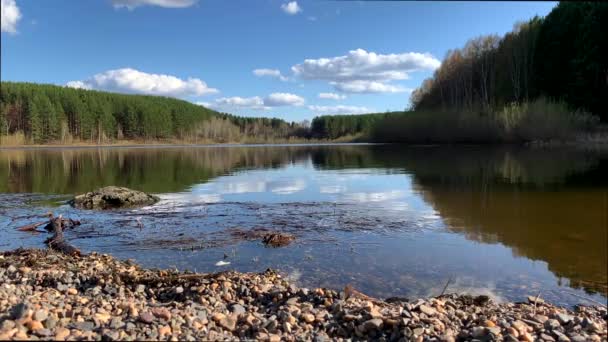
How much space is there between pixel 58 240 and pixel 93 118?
14579 cm

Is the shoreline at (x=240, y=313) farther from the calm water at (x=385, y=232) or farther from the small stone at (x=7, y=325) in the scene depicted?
the calm water at (x=385, y=232)

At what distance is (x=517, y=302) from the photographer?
7176 mm

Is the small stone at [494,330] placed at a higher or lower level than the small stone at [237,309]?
higher

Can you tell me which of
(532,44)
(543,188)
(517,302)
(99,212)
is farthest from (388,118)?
(517,302)

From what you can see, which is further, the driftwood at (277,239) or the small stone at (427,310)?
the driftwood at (277,239)

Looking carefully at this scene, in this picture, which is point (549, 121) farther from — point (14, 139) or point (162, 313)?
point (14, 139)

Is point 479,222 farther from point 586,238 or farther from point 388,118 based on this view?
point 388,118

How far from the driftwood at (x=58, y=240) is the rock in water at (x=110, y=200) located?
12.1 feet

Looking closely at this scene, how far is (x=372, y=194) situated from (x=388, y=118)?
78.1 m

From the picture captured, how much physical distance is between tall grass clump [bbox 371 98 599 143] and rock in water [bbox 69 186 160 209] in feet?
170

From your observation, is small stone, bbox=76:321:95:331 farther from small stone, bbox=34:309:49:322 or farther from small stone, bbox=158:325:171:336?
small stone, bbox=158:325:171:336

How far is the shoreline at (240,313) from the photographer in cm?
554

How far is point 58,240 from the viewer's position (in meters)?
11.1

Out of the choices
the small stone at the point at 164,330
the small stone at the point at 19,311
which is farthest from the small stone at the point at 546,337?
the small stone at the point at 19,311
